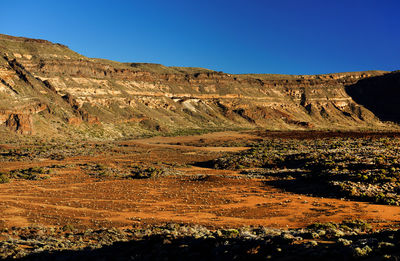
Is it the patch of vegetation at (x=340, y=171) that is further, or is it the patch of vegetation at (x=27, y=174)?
the patch of vegetation at (x=27, y=174)

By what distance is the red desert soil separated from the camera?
16062 mm

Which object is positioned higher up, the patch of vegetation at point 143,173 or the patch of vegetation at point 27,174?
the patch of vegetation at point 27,174

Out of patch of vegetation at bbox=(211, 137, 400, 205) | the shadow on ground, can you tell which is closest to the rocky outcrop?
patch of vegetation at bbox=(211, 137, 400, 205)

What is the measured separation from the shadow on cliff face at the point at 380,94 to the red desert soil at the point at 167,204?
11932 cm

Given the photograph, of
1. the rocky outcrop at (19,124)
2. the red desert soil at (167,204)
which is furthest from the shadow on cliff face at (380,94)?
the red desert soil at (167,204)

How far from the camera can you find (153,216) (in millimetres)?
17078

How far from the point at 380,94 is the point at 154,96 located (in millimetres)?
93708

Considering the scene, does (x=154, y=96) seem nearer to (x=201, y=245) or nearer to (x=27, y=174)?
(x=27, y=174)

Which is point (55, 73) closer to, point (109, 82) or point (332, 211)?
point (109, 82)

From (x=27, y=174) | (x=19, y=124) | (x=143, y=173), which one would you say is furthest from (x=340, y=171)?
(x=19, y=124)

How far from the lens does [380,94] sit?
135 m

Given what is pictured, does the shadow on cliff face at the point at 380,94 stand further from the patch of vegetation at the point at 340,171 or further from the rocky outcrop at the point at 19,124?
the rocky outcrop at the point at 19,124

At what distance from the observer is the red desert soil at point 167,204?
16.1 metres

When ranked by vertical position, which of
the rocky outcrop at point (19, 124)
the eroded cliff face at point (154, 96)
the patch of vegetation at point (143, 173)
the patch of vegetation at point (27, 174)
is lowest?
the patch of vegetation at point (143, 173)
